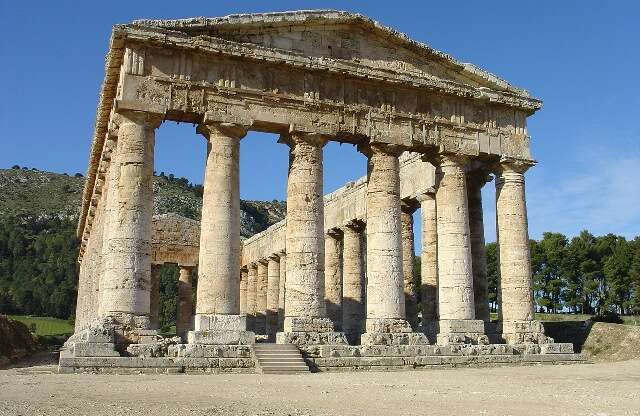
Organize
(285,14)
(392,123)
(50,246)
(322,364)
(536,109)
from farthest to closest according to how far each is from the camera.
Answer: (50,246) < (536,109) < (392,123) < (285,14) < (322,364)

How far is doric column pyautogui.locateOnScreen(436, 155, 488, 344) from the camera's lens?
891 inches

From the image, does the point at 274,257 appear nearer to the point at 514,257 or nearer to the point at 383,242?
the point at 383,242

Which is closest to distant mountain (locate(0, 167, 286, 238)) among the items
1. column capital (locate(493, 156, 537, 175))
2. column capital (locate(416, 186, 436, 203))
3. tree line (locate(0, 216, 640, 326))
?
tree line (locate(0, 216, 640, 326))

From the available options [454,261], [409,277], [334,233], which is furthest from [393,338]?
[334,233]

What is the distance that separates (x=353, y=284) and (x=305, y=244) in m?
10.0

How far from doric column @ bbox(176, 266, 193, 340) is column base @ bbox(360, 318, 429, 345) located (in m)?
21.3

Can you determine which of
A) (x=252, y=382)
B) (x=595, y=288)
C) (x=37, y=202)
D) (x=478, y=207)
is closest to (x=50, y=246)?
(x=37, y=202)

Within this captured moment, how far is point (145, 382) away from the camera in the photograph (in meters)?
14.4

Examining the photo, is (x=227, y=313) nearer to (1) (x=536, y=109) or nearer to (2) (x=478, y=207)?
(2) (x=478, y=207)

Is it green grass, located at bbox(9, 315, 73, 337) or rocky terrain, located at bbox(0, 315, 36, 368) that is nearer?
rocky terrain, located at bbox(0, 315, 36, 368)

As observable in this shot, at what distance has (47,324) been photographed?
7631 cm

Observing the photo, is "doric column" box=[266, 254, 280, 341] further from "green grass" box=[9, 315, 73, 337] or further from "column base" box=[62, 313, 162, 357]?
"green grass" box=[9, 315, 73, 337]

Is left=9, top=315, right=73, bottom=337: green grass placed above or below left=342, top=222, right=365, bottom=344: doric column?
below

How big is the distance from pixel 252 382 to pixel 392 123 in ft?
40.3
